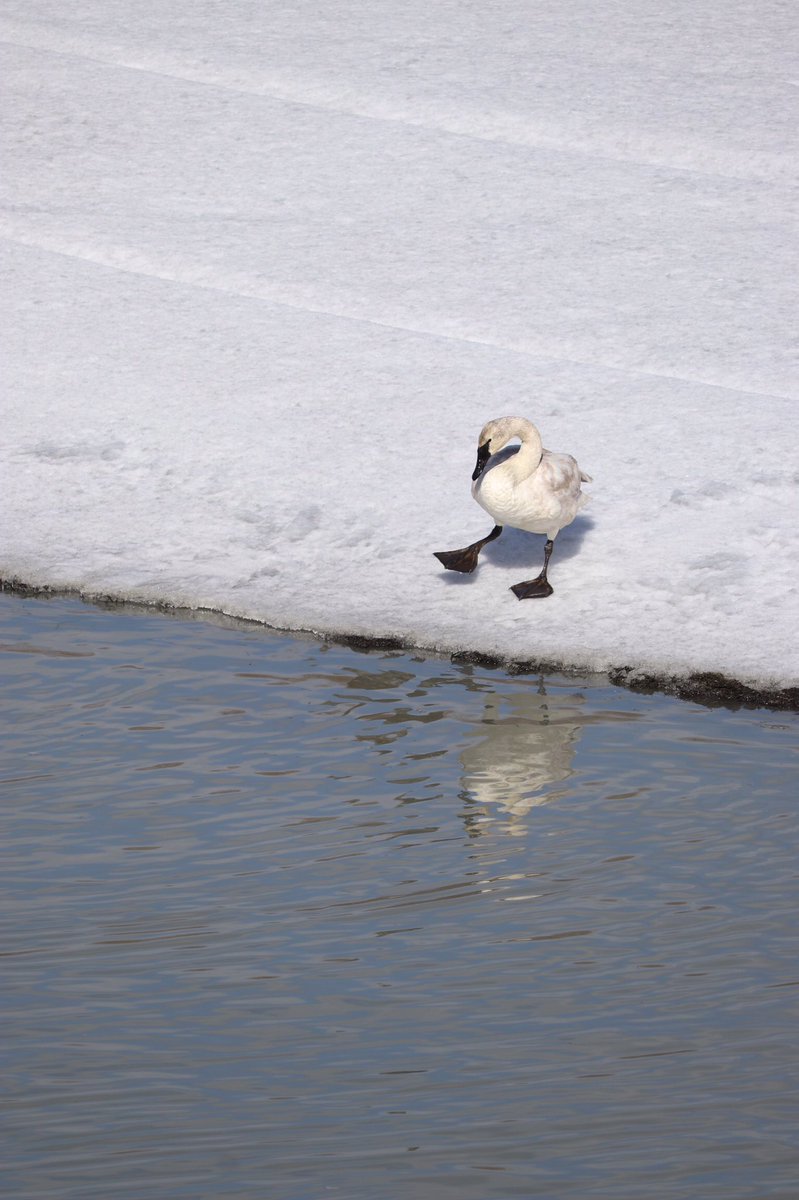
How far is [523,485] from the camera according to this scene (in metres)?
6.09

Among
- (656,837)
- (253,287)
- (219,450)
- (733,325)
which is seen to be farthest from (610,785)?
(253,287)

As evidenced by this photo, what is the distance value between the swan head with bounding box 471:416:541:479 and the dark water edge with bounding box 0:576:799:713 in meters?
0.77

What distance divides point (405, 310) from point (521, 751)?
4453 millimetres

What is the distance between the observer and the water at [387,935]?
3.15 m

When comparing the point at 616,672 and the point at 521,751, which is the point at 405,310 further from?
the point at 521,751

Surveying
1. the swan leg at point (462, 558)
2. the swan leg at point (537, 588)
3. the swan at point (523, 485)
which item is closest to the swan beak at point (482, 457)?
the swan at point (523, 485)

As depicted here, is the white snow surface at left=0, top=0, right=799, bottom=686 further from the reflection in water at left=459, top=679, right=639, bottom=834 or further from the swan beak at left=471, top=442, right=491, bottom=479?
the swan beak at left=471, top=442, right=491, bottom=479

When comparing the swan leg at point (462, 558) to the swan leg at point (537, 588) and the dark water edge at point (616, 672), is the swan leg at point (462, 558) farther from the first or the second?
the dark water edge at point (616, 672)

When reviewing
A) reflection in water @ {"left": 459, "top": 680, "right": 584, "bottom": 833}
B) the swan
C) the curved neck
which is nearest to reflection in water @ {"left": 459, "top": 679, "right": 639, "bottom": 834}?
reflection in water @ {"left": 459, "top": 680, "right": 584, "bottom": 833}

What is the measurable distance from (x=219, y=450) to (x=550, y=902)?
404 centimetres

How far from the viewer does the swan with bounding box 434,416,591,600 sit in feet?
19.9

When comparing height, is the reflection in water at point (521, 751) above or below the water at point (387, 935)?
above

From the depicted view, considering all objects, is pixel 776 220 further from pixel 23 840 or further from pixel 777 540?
pixel 23 840

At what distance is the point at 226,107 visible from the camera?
11.2 metres
